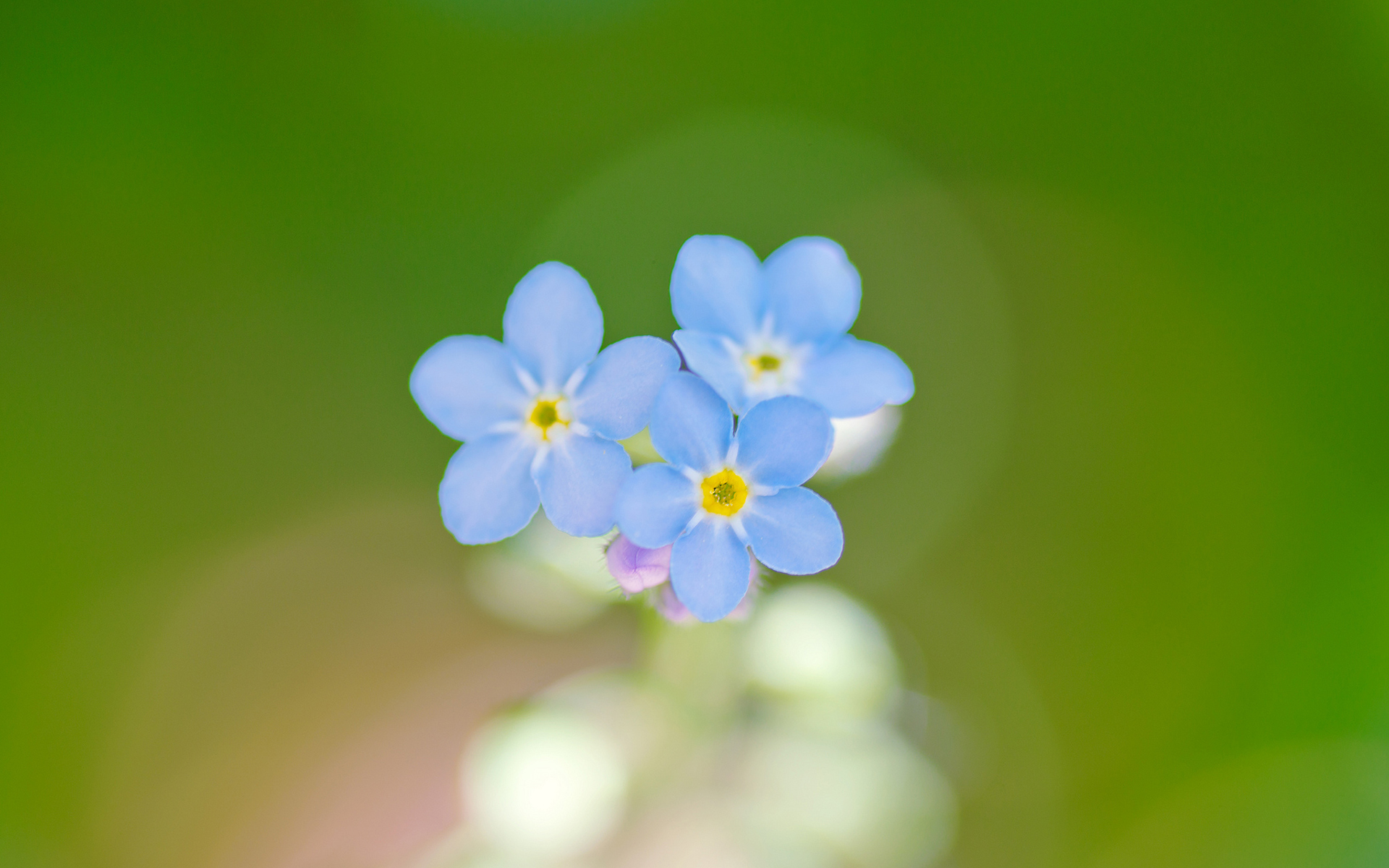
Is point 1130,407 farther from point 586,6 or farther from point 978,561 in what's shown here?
point 586,6

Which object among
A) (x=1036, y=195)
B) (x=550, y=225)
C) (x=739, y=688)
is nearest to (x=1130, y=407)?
(x=1036, y=195)

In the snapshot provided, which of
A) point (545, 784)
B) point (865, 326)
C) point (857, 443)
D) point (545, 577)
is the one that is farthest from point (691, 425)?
point (865, 326)

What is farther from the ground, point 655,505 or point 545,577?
point 545,577

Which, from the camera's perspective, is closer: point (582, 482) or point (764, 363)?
point (582, 482)

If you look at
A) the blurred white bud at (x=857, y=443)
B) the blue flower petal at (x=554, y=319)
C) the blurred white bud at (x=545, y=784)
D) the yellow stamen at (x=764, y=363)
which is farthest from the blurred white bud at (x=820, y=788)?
the blue flower petal at (x=554, y=319)

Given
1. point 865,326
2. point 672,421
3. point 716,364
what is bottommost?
point 672,421

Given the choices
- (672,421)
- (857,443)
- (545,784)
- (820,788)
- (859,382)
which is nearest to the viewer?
(672,421)

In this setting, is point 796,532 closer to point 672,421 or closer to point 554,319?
point 672,421
